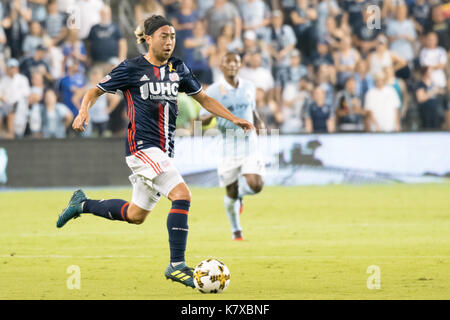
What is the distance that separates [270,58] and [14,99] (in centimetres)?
560

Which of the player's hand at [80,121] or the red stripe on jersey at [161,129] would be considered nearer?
the player's hand at [80,121]

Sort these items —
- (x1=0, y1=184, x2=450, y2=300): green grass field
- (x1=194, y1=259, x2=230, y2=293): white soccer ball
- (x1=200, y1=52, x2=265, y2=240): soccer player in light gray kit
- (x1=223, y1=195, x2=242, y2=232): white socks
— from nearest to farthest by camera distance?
(x1=194, y1=259, x2=230, y2=293): white soccer ball, (x1=0, y1=184, x2=450, y2=300): green grass field, (x1=223, y1=195, x2=242, y2=232): white socks, (x1=200, y1=52, x2=265, y2=240): soccer player in light gray kit

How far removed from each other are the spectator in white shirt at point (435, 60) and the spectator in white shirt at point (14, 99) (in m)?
8.83

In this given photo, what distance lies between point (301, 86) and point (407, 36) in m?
2.86

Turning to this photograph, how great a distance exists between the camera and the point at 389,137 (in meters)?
19.0

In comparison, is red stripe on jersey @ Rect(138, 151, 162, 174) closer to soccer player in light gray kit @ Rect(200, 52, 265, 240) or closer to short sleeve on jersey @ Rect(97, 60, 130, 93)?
short sleeve on jersey @ Rect(97, 60, 130, 93)

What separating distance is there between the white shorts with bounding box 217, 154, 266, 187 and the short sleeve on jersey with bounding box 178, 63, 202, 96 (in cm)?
358

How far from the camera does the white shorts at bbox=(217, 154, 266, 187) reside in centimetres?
1170

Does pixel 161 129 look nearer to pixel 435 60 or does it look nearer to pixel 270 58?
pixel 270 58

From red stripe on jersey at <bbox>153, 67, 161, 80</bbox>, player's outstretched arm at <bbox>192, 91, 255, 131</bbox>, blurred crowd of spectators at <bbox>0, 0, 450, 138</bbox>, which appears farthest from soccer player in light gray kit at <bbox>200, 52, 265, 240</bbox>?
blurred crowd of spectators at <bbox>0, 0, 450, 138</bbox>

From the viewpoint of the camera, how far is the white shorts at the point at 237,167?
1170 cm

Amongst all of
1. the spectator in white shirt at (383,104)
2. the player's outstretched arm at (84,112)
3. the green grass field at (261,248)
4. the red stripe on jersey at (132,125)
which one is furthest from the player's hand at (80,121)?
the spectator in white shirt at (383,104)

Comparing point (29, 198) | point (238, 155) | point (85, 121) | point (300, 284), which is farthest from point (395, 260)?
point (29, 198)

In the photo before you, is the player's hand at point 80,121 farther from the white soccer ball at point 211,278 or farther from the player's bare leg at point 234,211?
the player's bare leg at point 234,211
